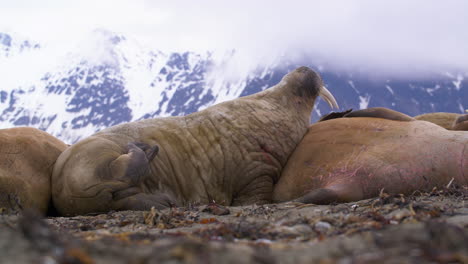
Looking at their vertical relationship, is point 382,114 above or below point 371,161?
above

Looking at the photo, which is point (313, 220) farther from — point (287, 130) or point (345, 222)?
point (287, 130)

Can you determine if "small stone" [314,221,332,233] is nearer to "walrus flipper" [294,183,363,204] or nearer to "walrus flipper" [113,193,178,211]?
"walrus flipper" [294,183,363,204]

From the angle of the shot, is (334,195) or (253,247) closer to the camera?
(253,247)

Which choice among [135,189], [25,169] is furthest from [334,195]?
[25,169]

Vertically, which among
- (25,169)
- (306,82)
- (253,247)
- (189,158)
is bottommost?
(189,158)

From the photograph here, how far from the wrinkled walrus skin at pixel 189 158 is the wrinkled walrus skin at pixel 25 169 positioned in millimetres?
158

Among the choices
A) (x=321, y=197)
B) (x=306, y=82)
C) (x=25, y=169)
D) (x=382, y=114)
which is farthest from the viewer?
(x=306, y=82)

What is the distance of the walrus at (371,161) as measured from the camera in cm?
482

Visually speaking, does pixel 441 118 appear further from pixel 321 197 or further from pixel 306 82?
pixel 321 197

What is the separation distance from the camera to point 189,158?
18.3 feet

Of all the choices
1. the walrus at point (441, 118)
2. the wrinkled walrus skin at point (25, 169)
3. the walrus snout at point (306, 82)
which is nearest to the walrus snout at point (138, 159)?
the wrinkled walrus skin at point (25, 169)

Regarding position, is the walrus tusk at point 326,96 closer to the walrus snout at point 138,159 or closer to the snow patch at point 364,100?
the walrus snout at point 138,159

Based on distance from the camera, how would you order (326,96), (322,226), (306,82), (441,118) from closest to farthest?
(322,226)
(306,82)
(326,96)
(441,118)

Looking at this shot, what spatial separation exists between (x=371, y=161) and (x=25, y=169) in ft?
11.7
